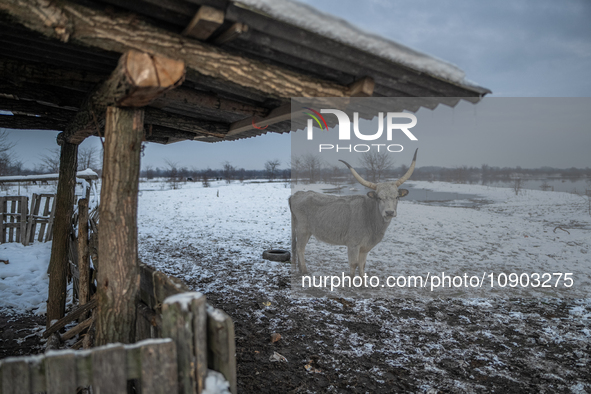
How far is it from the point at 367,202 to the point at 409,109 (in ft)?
10.2

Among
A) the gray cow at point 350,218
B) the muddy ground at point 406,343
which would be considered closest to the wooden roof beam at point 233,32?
the muddy ground at point 406,343

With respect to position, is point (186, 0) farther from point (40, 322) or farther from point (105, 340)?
point (40, 322)

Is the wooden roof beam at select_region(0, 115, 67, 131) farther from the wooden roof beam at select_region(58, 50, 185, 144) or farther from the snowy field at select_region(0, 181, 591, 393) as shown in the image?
the wooden roof beam at select_region(58, 50, 185, 144)

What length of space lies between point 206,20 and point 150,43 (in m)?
0.42

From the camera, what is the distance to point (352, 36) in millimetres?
2195

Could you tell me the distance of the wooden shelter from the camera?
1962mm

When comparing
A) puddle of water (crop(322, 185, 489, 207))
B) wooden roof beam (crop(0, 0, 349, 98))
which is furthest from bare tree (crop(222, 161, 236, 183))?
wooden roof beam (crop(0, 0, 349, 98))

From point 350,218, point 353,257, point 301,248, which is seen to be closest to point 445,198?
point 350,218

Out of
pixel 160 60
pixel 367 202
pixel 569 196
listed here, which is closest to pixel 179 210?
pixel 367 202

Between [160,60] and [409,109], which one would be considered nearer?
[160,60]

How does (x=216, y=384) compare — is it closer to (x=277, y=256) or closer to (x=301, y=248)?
(x=301, y=248)

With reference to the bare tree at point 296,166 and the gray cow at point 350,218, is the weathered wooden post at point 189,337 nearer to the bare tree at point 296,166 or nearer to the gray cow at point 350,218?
the gray cow at point 350,218

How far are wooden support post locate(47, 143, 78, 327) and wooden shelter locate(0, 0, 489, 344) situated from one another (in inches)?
50.7

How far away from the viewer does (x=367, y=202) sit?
20.9 feet
